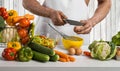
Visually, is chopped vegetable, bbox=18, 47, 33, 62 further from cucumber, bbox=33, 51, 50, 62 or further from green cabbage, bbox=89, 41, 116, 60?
green cabbage, bbox=89, 41, 116, 60

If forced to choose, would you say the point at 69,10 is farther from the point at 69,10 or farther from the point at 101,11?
the point at 101,11

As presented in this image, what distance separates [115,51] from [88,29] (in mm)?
349

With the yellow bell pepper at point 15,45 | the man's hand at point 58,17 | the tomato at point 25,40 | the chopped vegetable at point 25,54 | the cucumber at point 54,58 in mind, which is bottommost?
the cucumber at point 54,58

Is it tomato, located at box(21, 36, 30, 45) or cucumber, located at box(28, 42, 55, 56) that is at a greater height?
tomato, located at box(21, 36, 30, 45)

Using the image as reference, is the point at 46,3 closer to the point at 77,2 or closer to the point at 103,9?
the point at 77,2

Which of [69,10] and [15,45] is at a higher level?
[69,10]

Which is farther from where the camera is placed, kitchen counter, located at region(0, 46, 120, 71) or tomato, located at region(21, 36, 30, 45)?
tomato, located at region(21, 36, 30, 45)

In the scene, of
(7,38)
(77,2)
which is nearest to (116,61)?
(7,38)

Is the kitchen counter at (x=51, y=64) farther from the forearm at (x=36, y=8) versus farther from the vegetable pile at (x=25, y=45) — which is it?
the forearm at (x=36, y=8)

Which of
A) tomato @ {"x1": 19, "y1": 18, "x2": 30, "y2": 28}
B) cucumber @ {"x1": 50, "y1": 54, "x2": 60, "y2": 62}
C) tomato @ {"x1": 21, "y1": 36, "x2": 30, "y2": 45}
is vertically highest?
tomato @ {"x1": 19, "y1": 18, "x2": 30, "y2": 28}

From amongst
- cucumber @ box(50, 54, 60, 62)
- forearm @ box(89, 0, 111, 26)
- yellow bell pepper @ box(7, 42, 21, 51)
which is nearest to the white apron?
forearm @ box(89, 0, 111, 26)

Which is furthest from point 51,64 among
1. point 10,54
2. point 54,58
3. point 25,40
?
point 25,40

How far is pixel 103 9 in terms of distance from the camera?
1817 millimetres

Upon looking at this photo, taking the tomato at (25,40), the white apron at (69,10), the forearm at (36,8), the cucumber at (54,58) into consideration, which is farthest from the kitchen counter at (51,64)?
the white apron at (69,10)
